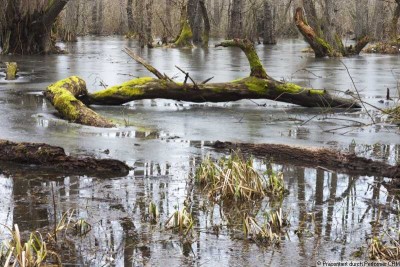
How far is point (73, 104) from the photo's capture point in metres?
12.2

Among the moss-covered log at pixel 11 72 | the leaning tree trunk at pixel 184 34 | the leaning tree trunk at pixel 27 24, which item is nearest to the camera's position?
the moss-covered log at pixel 11 72

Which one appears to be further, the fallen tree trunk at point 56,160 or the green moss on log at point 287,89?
the green moss on log at point 287,89

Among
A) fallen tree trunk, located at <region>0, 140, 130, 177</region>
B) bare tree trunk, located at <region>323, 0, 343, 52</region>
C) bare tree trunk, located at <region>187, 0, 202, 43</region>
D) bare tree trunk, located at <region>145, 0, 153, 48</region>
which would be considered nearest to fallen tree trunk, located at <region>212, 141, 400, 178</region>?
fallen tree trunk, located at <region>0, 140, 130, 177</region>

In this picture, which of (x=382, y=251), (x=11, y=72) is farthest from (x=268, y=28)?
(x=382, y=251)

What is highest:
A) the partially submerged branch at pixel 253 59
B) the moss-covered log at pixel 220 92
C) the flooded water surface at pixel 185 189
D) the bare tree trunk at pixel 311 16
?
the bare tree trunk at pixel 311 16

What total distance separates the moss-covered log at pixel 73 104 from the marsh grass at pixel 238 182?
4.21 m

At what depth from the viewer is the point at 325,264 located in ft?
17.8

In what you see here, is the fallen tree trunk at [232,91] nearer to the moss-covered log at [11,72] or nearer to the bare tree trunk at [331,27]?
the moss-covered log at [11,72]

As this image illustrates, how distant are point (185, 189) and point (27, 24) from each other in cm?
2433

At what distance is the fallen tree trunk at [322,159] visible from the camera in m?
8.49

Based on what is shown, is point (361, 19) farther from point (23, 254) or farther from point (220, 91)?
point (23, 254)

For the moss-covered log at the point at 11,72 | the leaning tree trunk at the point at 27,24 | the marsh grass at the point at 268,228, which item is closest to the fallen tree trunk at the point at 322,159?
the marsh grass at the point at 268,228

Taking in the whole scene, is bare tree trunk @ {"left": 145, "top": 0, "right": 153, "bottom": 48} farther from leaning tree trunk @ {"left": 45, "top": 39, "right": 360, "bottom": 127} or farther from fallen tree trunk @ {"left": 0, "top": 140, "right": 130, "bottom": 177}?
fallen tree trunk @ {"left": 0, "top": 140, "right": 130, "bottom": 177}

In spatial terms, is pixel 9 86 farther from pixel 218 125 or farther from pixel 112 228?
pixel 112 228
